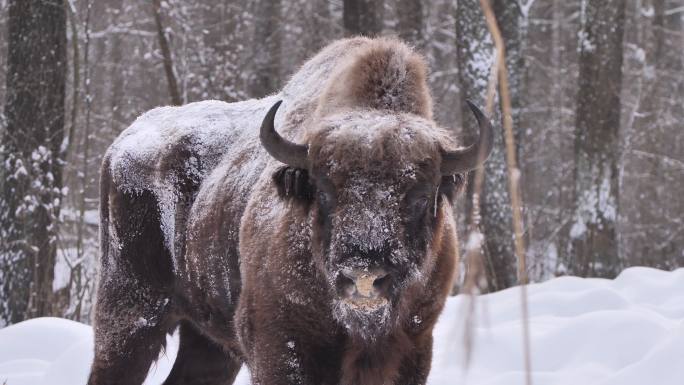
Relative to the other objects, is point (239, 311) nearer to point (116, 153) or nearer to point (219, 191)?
point (219, 191)

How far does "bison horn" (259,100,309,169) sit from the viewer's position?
362 cm

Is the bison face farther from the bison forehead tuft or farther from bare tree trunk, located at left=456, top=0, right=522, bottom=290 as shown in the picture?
bare tree trunk, located at left=456, top=0, right=522, bottom=290

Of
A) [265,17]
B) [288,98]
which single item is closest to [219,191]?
[288,98]

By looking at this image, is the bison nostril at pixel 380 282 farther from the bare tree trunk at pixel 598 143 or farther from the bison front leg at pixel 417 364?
the bare tree trunk at pixel 598 143

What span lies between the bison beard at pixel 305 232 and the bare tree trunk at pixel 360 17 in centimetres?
775

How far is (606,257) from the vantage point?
419 inches

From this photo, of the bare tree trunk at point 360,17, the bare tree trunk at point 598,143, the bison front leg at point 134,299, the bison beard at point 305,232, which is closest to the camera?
the bison beard at point 305,232

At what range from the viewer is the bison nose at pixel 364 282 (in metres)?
3.08

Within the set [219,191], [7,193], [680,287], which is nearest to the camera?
[219,191]

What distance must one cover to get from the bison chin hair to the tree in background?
6.34 meters

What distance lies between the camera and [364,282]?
308 centimetres

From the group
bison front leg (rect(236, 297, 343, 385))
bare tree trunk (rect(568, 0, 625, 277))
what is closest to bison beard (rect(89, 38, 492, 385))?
bison front leg (rect(236, 297, 343, 385))

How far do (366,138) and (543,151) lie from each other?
21.2 m

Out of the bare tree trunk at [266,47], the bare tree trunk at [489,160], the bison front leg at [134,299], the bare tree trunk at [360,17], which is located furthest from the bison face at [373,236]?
the bare tree trunk at [266,47]
